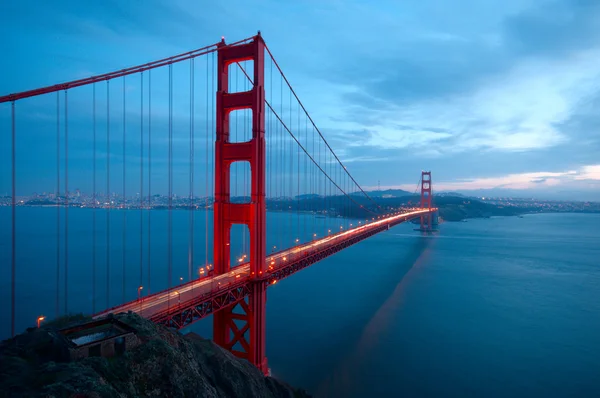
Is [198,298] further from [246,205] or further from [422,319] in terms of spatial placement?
[422,319]

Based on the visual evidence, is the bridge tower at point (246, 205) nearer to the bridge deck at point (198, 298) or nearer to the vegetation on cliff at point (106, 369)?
the bridge deck at point (198, 298)

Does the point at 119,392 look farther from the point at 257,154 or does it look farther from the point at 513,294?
the point at 513,294

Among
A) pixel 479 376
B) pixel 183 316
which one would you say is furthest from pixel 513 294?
pixel 183 316

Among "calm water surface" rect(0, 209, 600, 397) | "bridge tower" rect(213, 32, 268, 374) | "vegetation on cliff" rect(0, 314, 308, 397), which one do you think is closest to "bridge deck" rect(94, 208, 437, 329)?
"bridge tower" rect(213, 32, 268, 374)

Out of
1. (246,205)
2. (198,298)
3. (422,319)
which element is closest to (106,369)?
(198,298)

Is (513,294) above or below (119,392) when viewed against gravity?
below

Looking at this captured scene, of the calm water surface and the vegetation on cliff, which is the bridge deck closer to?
the vegetation on cliff
